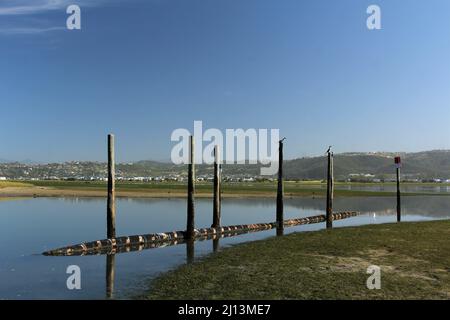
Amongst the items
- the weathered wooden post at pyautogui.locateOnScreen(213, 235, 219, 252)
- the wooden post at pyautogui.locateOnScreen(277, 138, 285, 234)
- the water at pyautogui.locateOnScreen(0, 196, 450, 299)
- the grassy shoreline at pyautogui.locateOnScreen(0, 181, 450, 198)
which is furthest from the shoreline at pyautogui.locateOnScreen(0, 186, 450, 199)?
the weathered wooden post at pyautogui.locateOnScreen(213, 235, 219, 252)

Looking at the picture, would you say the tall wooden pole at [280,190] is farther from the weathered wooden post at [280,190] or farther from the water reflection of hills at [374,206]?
the water reflection of hills at [374,206]

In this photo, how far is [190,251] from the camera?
25.8 metres

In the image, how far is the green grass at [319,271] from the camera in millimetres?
14266

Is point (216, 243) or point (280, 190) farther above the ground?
point (280, 190)

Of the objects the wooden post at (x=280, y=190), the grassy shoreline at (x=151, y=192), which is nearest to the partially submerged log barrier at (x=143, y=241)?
the wooden post at (x=280, y=190)

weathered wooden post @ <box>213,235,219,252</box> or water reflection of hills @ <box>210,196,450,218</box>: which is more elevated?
weathered wooden post @ <box>213,235,219,252</box>

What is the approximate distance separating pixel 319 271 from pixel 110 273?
8.78m

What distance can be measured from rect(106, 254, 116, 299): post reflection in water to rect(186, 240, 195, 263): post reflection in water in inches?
146

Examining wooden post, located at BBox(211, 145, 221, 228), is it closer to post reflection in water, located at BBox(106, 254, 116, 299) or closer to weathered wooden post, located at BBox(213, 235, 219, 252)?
weathered wooden post, located at BBox(213, 235, 219, 252)

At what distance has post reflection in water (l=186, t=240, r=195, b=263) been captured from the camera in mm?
22995

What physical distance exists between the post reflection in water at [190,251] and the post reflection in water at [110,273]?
3709 mm

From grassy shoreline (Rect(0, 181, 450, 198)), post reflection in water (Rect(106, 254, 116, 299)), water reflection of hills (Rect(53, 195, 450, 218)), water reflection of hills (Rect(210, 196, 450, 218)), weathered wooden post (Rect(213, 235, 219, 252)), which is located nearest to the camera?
post reflection in water (Rect(106, 254, 116, 299))

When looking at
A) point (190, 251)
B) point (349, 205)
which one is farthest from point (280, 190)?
point (349, 205)

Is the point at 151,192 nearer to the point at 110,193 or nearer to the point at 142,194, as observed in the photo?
the point at 142,194
